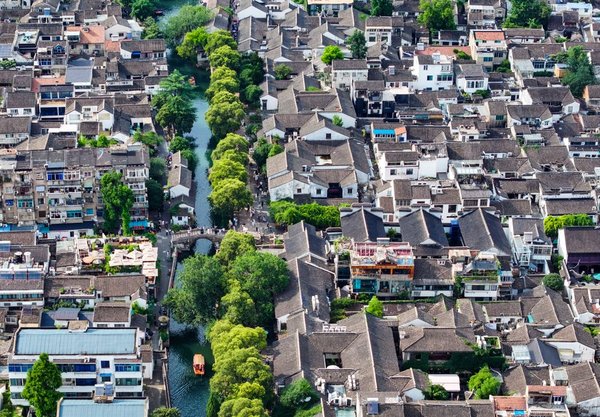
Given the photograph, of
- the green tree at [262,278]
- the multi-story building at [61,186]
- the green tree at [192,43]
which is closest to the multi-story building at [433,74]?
the green tree at [192,43]

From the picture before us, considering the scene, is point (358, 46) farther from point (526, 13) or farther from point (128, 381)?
point (128, 381)

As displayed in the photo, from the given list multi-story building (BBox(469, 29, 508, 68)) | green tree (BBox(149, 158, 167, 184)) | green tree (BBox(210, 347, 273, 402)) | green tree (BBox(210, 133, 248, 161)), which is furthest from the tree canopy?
multi-story building (BBox(469, 29, 508, 68))

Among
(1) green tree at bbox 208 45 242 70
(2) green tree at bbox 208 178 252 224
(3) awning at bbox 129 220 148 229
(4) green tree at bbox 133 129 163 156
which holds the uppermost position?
(1) green tree at bbox 208 45 242 70

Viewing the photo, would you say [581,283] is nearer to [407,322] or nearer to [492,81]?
[407,322]

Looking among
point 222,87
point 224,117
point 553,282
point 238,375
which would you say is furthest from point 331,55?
point 238,375

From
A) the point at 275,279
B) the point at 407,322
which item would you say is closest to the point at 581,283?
the point at 407,322

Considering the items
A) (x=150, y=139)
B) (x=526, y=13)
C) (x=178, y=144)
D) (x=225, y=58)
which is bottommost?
(x=178, y=144)

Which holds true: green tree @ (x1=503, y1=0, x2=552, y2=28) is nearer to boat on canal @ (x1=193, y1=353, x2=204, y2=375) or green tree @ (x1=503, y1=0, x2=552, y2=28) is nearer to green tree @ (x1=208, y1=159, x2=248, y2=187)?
green tree @ (x1=208, y1=159, x2=248, y2=187)
